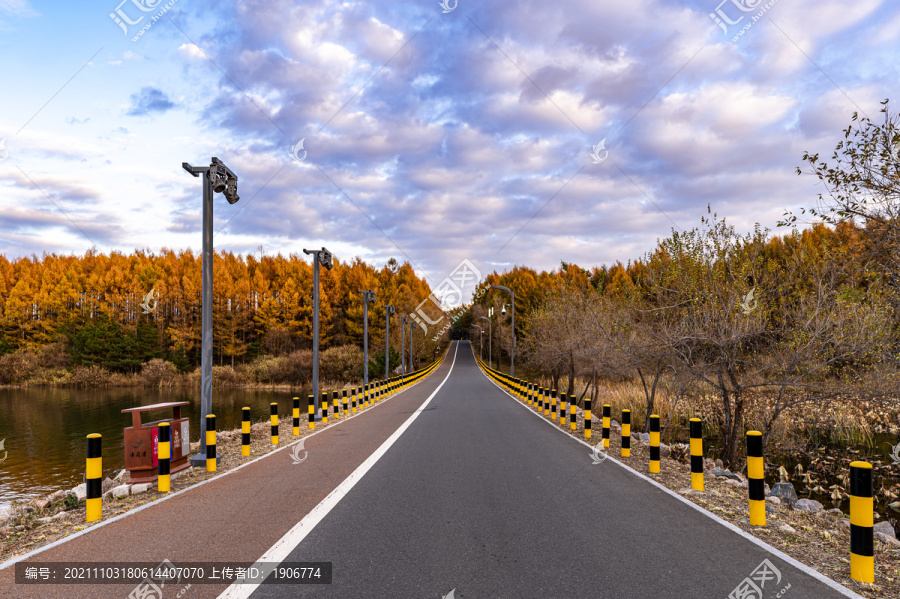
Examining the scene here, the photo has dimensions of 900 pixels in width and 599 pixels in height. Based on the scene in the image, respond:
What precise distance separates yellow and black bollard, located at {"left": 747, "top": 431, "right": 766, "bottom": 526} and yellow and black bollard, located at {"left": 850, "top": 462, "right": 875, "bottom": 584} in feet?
4.31

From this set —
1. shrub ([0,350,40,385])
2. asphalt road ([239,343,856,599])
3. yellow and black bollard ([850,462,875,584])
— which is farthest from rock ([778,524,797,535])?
shrub ([0,350,40,385])

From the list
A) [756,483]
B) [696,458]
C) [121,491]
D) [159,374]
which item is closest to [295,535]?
[121,491]

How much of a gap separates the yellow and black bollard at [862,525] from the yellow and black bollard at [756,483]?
1313mm

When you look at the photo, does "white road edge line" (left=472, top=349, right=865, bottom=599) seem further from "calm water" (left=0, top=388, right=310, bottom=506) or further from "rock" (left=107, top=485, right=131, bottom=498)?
"calm water" (left=0, top=388, right=310, bottom=506)

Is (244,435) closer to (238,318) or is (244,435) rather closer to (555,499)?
(555,499)

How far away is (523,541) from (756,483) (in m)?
2.67

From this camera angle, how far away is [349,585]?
148 inches

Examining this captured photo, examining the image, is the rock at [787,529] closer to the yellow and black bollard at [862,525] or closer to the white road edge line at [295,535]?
the yellow and black bollard at [862,525]

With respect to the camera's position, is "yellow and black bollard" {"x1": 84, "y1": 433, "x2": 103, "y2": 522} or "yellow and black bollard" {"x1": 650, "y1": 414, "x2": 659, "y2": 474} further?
"yellow and black bollard" {"x1": 650, "y1": 414, "x2": 659, "y2": 474}

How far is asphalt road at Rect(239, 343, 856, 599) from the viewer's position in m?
3.77

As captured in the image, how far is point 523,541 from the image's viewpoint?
4.74 metres

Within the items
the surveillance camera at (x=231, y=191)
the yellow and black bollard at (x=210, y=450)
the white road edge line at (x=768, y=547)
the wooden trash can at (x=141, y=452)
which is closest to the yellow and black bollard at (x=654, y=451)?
the white road edge line at (x=768, y=547)

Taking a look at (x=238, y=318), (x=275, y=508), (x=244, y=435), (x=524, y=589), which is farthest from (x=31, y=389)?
(x=524, y=589)

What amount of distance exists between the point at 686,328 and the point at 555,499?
7177mm
